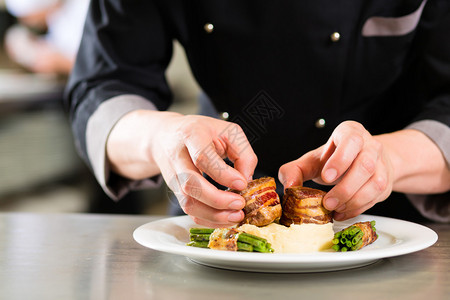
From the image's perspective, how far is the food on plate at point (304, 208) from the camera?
3.33 feet

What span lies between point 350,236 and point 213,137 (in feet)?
0.98

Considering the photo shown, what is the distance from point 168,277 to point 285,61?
32.5 inches

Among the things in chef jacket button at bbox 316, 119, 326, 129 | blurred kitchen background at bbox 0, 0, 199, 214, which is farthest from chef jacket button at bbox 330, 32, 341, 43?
blurred kitchen background at bbox 0, 0, 199, 214

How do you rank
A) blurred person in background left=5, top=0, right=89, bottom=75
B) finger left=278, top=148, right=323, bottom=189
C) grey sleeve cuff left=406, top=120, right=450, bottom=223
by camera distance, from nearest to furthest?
finger left=278, top=148, right=323, bottom=189 → grey sleeve cuff left=406, top=120, right=450, bottom=223 → blurred person in background left=5, top=0, right=89, bottom=75

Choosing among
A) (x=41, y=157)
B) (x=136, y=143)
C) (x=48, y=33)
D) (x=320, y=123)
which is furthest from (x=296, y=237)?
(x=48, y=33)

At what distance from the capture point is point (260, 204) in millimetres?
1018

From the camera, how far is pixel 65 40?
4.60 meters

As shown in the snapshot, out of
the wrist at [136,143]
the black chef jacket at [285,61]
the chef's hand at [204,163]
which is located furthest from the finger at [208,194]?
the black chef jacket at [285,61]

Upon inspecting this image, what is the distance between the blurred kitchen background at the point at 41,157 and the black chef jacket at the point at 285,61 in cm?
207

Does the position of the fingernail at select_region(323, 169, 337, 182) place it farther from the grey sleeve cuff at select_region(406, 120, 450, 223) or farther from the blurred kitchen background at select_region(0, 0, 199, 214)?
the blurred kitchen background at select_region(0, 0, 199, 214)

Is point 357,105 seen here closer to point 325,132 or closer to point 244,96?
point 325,132

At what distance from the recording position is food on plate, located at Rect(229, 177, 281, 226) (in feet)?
3.32

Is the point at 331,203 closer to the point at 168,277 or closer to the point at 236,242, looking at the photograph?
the point at 236,242

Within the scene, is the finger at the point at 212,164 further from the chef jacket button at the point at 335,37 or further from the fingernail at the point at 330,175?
the chef jacket button at the point at 335,37
